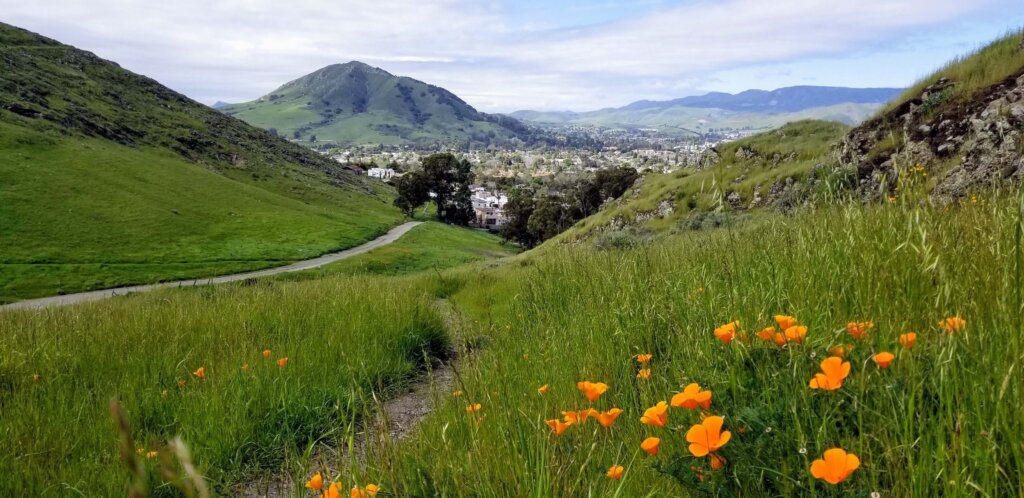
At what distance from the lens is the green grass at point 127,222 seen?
4322 centimetres

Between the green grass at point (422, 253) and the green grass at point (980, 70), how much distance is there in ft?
94.4

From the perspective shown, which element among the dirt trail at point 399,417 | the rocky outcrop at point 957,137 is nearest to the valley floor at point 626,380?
the dirt trail at point 399,417

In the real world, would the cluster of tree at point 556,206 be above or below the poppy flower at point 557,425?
below

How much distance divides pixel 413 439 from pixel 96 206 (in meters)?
63.9

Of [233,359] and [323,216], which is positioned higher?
[233,359]

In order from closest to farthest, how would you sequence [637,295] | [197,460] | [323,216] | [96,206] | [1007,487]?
[1007,487], [197,460], [637,295], [96,206], [323,216]

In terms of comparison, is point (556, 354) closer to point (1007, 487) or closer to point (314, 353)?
point (1007, 487)

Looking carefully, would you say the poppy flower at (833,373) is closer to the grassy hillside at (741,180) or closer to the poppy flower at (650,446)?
the poppy flower at (650,446)

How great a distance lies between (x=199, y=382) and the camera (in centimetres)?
491

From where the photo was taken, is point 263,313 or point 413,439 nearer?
point 413,439

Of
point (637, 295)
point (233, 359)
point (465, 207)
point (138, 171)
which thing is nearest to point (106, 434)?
point (233, 359)

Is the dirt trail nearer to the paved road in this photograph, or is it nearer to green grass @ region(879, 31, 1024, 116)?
green grass @ region(879, 31, 1024, 116)

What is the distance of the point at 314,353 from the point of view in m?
5.90

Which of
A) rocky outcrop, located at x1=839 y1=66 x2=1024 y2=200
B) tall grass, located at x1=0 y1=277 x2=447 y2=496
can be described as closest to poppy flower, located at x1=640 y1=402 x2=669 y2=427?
tall grass, located at x1=0 y1=277 x2=447 y2=496
